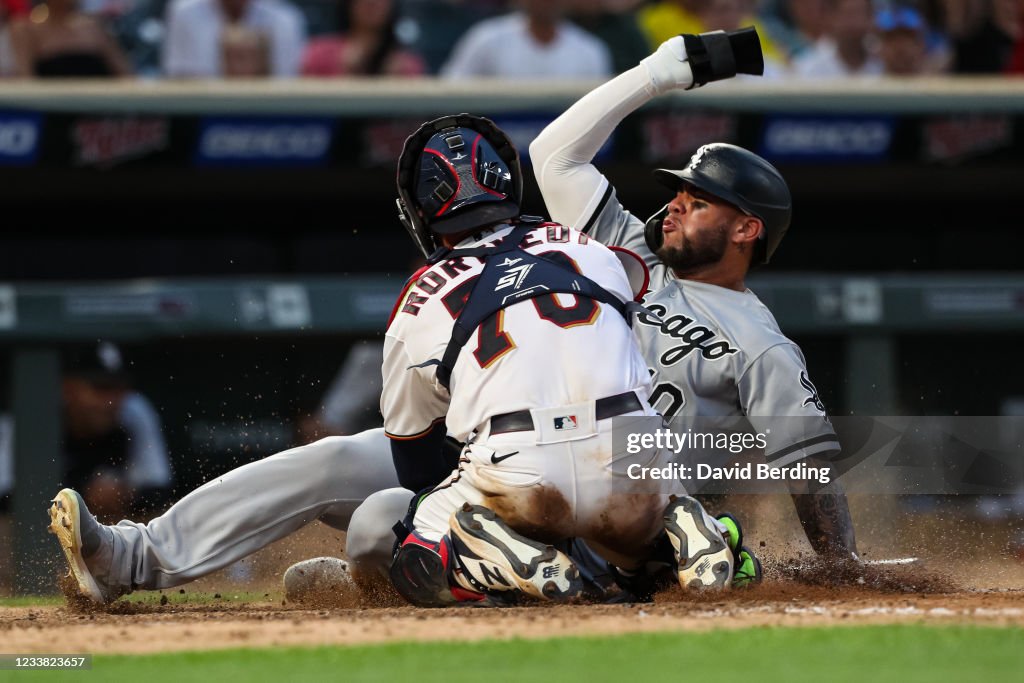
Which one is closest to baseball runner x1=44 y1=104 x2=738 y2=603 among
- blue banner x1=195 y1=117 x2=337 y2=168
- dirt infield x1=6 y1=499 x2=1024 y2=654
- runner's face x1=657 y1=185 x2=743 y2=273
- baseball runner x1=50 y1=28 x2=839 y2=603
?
baseball runner x1=50 y1=28 x2=839 y2=603

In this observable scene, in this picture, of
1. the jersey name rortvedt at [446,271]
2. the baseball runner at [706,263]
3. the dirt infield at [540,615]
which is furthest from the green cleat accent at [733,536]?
the jersey name rortvedt at [446,271]

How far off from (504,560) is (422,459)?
439mm

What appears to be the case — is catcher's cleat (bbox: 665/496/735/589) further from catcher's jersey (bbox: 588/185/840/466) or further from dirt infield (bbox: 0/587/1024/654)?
catcher's jersey (bbox: 588/185/840/466)

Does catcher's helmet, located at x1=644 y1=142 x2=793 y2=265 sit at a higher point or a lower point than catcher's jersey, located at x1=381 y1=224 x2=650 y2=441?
higher

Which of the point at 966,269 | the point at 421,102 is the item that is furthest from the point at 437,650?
the point at 966,269

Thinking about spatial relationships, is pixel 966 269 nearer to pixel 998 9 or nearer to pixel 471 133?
pixel 998 9

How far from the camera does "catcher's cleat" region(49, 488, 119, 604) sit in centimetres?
→ 397

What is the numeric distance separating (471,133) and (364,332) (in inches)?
147

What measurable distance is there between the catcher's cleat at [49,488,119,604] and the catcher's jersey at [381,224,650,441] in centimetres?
83

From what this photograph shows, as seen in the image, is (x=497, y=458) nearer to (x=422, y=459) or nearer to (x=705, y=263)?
(x=422, y=459)

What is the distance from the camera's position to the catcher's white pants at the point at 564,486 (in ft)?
12.1

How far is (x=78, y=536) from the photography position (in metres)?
3.98

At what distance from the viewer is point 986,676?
265 cm

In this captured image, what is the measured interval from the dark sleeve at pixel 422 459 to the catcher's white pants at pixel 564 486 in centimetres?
17
